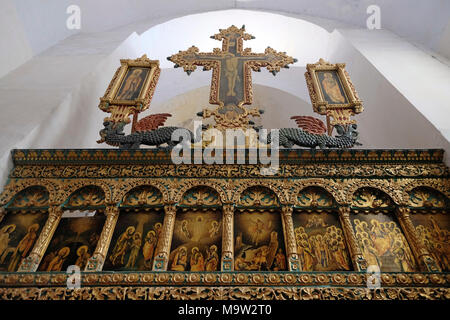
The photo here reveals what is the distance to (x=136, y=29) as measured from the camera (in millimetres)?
7801

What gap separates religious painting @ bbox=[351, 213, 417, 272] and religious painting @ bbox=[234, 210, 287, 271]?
76cm

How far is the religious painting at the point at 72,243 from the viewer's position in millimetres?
3062

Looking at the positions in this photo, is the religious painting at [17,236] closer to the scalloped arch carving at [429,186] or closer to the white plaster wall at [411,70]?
the scalloped arch carving at [429,186]

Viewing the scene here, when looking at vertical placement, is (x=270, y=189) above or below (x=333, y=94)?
below

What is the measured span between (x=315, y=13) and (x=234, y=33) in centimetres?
357

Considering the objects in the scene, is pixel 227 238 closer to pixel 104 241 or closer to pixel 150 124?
pixel 104 241

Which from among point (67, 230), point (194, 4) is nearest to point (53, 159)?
point (67, 230)

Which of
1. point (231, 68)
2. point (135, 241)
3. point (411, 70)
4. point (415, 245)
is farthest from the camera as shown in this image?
point (411, 70)

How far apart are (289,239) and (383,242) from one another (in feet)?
2.95

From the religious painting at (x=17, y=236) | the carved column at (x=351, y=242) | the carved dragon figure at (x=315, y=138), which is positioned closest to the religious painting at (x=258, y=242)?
the carved column at (x=351, y=242)

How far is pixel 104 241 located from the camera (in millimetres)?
3158

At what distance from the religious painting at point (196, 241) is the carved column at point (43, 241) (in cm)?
119

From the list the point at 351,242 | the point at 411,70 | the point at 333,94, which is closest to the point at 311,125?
the point at 333,94

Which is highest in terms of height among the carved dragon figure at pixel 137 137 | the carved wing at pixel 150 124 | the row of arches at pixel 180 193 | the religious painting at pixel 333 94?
the religious painting at pixel 333 94
